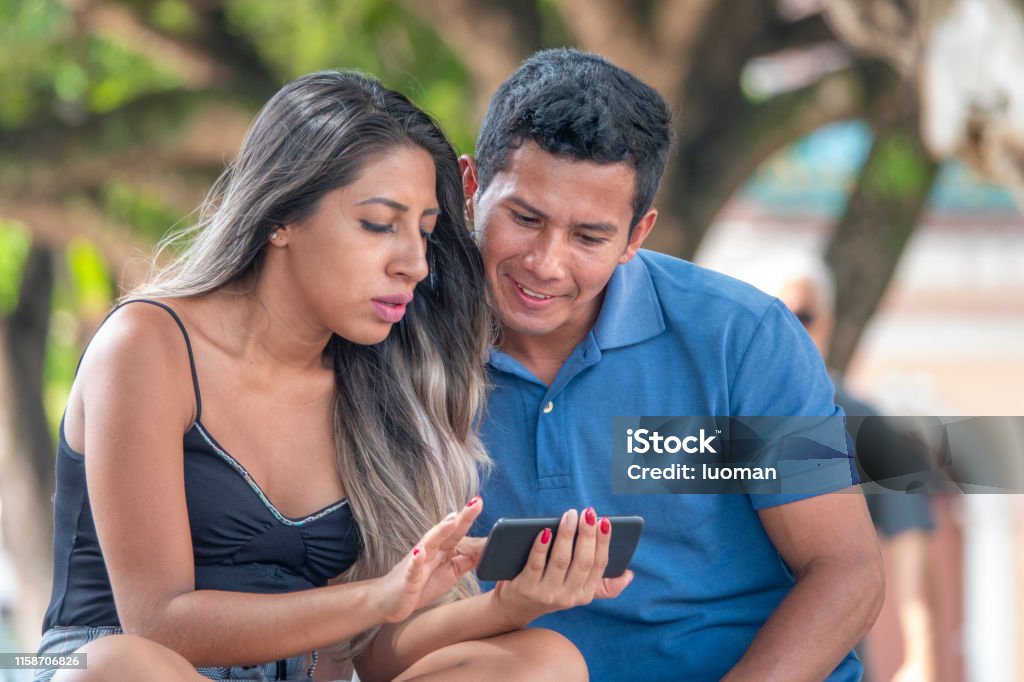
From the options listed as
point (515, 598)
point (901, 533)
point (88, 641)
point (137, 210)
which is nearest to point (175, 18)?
point (137, 210)

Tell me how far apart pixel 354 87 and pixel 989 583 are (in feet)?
45.0

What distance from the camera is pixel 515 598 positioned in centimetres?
257

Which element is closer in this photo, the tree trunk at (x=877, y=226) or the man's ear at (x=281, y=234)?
the man's ear at (x=281, y=234)

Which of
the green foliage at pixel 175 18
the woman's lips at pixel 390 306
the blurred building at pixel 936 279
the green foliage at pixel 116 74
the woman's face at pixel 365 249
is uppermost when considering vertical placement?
the blurred building at pixel 936 279

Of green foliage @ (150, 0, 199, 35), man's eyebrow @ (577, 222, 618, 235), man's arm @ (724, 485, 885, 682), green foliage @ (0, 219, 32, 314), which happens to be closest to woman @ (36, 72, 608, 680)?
man's eyebrow @ (577, 222, 618, 235)

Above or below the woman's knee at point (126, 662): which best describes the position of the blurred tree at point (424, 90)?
above

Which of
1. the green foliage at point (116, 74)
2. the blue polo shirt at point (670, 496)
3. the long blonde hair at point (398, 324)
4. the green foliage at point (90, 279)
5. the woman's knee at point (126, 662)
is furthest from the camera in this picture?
the green foliage at point (90, 279)

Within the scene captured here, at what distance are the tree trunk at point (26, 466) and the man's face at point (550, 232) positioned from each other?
19.4 ft

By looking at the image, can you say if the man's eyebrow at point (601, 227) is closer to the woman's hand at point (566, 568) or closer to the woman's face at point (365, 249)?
the woman's face at point (365, 249)

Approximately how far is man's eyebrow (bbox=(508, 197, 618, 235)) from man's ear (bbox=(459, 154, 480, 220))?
0.20 metres

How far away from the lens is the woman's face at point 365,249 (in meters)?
2.64

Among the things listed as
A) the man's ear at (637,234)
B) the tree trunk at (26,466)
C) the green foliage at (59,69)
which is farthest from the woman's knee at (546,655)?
the tree trunk at (26,466)

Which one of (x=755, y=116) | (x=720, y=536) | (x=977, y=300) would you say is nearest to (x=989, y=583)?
(x=977, y=300)

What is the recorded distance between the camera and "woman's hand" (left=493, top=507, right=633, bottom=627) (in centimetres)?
244
